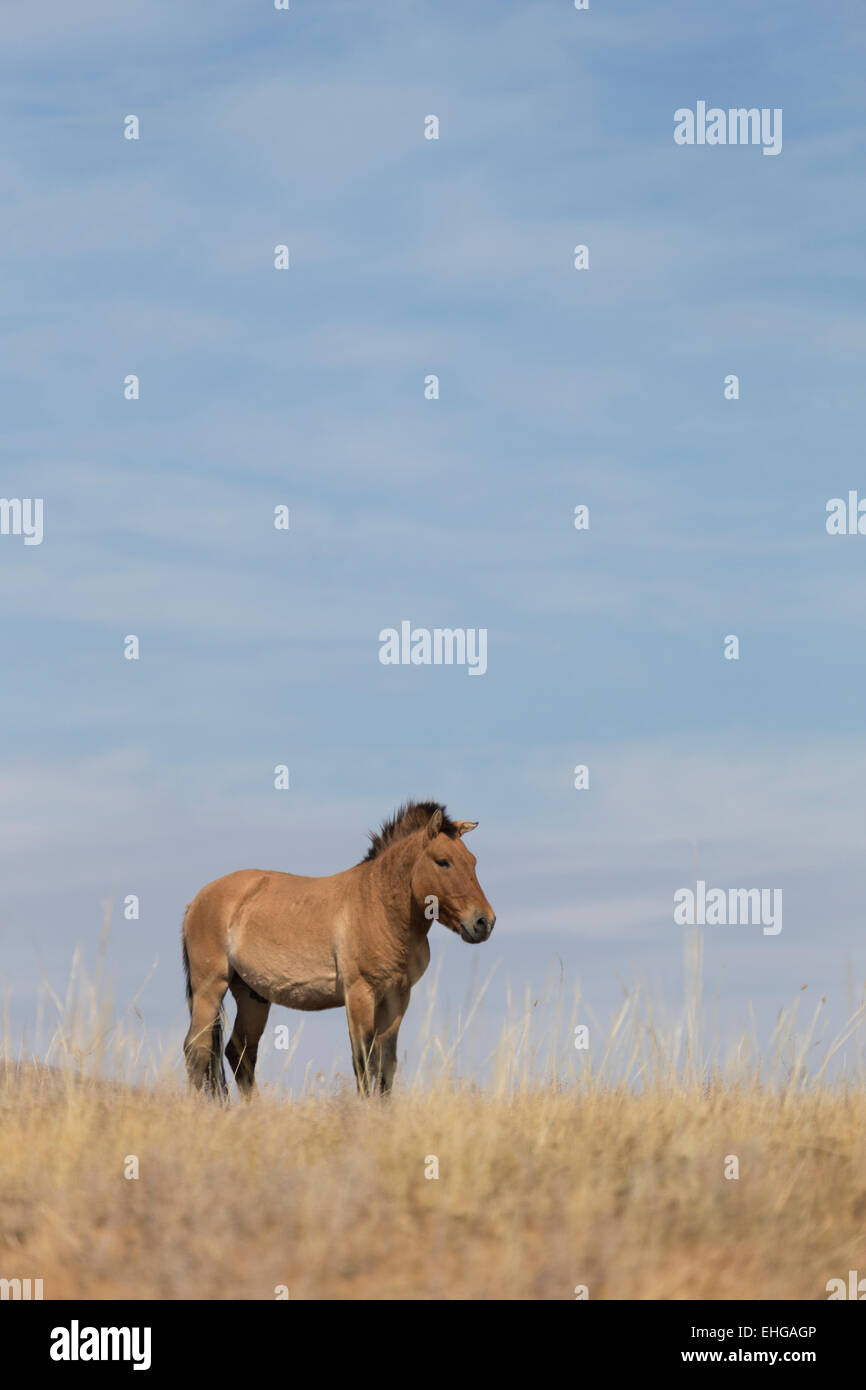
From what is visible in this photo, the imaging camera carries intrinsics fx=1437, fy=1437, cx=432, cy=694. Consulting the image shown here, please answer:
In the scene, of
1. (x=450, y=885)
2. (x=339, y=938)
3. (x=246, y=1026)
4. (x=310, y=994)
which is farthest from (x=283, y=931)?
(x=450, y=885)

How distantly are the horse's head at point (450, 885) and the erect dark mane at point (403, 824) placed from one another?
0.89 feet

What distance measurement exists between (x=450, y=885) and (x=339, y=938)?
149 cm

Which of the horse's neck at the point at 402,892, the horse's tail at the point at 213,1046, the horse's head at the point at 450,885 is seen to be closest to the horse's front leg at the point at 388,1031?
the horse's neck at the point at 402,892

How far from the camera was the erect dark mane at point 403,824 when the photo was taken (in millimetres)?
14477

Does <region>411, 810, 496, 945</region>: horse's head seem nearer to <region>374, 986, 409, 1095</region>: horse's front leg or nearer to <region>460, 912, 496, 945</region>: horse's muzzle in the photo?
→ <region>460, 912, 496, 945</region>: horse's muzzle

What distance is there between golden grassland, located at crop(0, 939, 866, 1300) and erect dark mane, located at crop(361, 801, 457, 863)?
3231 mm

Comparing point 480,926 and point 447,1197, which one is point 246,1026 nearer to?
point 480,926

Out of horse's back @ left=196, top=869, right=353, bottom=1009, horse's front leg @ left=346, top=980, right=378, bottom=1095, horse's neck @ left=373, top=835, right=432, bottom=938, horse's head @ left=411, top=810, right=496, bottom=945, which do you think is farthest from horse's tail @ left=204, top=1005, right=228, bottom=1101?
horse's head @ left=411, top=810, right=496, bottom=945

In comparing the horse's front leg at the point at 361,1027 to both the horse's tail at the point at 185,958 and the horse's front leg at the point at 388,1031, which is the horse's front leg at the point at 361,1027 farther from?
the horse's tail at the point at 185,958

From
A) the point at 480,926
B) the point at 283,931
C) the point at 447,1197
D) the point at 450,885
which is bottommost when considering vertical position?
the point at 447,1197

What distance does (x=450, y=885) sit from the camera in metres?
13.7

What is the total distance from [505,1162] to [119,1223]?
2.57 metres

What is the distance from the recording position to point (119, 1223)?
30.0 ft
